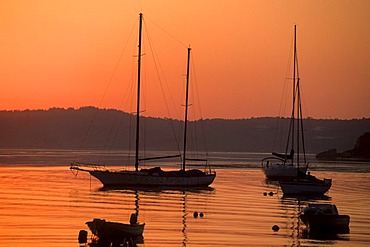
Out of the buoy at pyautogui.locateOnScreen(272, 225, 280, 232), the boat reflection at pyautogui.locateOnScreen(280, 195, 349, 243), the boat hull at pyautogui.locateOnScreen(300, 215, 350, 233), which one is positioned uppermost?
the boat hull at pyautogui.locateOnScreen(300, 215, 350, 233)

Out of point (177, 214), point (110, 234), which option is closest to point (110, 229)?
point (110, 234)

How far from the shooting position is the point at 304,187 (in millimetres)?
68500

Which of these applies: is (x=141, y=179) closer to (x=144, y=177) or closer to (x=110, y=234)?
(x=144, y=177)

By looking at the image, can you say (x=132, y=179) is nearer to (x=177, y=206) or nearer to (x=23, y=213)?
(x=177, y=206)

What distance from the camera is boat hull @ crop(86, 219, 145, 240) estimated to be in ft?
117

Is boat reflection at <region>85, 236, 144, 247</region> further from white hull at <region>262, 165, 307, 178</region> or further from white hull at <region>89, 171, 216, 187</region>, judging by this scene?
white hull at <region>262, 165, 307, 178</region>

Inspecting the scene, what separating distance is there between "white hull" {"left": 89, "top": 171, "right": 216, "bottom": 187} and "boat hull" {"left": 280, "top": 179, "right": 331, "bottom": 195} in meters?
10.3

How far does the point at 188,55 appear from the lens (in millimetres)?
79875

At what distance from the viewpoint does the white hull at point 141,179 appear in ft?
234

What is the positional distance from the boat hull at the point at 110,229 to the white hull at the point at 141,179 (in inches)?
1373

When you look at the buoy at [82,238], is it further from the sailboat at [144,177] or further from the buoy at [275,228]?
the sailboat at [144,177]

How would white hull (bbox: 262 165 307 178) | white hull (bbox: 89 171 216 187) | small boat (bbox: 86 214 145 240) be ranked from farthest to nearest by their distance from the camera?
1. white hull (bbox: 262 165 307 178)
2. white hull (bbox: 89 171 216 187)
3. small boat (bbox: 86 214 145 240)

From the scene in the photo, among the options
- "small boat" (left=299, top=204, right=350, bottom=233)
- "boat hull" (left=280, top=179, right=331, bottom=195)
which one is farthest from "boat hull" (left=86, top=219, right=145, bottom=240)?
"boat hull" (left=280, top=179, right=331, bottom=195)

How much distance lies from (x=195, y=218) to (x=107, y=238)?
12508 mm
